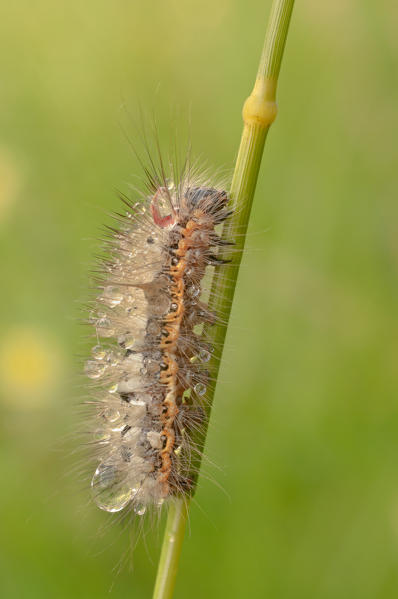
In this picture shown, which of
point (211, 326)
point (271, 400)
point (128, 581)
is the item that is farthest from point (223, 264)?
point (128, 581)

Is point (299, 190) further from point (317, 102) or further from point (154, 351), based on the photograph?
point (154, 351)

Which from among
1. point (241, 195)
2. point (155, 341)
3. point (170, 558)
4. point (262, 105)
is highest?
point (262, 105)

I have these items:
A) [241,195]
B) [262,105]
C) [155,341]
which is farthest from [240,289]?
[262,105]

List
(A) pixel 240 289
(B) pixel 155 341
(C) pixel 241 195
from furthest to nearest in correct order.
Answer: (A) pixel 240 289 < (B) pixel 155 341 < (C) pixel 241 195

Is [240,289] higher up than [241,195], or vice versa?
[241,195]

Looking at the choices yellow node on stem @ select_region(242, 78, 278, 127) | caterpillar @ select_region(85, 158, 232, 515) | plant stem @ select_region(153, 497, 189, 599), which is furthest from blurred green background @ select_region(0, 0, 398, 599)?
yellow node on stem @ select_region(242, 78, 278, 127)

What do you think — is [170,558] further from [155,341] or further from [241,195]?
[241,195]
